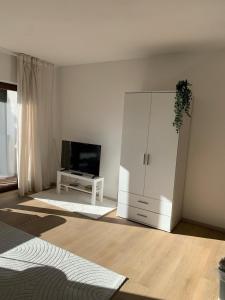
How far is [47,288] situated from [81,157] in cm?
258

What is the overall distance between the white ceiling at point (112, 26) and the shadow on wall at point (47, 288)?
258 cm

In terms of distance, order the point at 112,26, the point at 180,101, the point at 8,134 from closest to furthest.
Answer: the point at 112,26 → the point at 180,101 → the point at 8,134

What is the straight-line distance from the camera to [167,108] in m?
3.24

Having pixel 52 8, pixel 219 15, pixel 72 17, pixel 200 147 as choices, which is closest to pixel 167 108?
pixel 200 147

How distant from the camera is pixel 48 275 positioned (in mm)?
2271

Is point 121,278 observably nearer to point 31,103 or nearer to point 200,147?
point 200,147

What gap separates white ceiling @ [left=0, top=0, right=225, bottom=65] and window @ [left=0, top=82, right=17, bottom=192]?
1058mm

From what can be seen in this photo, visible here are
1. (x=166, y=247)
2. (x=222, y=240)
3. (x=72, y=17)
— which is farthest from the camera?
(x=222, y=240)

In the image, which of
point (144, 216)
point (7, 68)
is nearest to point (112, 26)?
point (7, 68)

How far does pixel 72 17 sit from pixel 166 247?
113 inches

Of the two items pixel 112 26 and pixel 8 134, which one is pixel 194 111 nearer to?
pixel 112 26

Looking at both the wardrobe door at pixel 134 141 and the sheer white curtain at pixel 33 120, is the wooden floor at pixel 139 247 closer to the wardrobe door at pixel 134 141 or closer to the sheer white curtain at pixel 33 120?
the wardrobe door at pixel 134 141

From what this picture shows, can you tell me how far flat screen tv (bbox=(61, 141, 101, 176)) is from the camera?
426cm

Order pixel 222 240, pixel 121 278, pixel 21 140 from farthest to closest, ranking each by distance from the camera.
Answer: pixel 21 140
pixel 222 240
pixel 121 278
